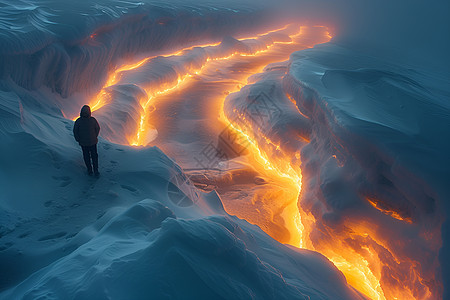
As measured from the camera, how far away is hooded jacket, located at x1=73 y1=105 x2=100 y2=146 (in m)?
3.54

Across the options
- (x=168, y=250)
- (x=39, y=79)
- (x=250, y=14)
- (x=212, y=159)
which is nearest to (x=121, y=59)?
(x=39, y=79)

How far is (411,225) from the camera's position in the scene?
155 inches

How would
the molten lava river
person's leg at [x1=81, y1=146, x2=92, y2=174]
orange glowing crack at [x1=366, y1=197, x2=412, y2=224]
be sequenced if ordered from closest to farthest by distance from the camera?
person's leg at [x1=81, y1=146, x2=92, y2=174]
orange glowing crack at [x1=366, y1=197, x2=412, y2=224]
the molten lava river

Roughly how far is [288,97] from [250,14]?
14286 millimetres

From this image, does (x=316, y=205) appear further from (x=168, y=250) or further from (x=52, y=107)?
(x=52, y=107)

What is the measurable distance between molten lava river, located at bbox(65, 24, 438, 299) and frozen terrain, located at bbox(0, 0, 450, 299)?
1.5 inches

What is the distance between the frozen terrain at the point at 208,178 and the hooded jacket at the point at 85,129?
533 mm

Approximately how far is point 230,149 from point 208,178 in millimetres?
1465

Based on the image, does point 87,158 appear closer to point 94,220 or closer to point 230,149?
point 94,220

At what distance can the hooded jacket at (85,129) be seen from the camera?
3541mm

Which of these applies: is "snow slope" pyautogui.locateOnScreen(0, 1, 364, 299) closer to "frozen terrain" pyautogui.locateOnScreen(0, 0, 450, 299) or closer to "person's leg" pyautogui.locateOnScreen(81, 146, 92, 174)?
"frozen terrain" pyautogui.locateOnScreen(0, 0, 450, 299)

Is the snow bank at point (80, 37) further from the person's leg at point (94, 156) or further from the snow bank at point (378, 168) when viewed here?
the snow bank at point (378, 168)

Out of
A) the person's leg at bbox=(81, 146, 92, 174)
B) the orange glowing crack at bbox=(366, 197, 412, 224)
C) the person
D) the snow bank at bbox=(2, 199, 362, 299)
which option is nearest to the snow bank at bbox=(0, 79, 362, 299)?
the snow bank at bbox=(2, 199, 362, 299)

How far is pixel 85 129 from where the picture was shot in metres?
3.57
